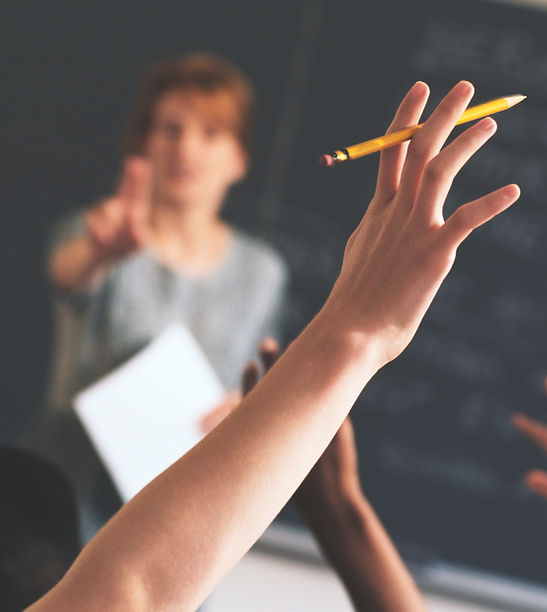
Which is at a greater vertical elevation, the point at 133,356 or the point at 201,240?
the point at 201,240

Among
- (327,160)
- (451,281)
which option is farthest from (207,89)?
(327,160)

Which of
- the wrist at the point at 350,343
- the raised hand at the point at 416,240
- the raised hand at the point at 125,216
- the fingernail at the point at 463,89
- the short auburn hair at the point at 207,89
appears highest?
the fingernail at the point at 463,89

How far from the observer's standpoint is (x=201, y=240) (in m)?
1.83

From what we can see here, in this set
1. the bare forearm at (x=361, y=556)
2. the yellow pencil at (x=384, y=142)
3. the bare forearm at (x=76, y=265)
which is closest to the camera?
the yellow pencil at (x=384, y=142)

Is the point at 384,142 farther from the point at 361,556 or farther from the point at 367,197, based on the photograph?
the point at 367,197

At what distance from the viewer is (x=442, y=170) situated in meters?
0.43

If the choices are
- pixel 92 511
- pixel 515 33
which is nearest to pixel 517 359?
pixel 515 33

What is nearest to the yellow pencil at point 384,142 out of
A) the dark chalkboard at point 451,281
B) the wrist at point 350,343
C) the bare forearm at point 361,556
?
the wrist at point 350,343

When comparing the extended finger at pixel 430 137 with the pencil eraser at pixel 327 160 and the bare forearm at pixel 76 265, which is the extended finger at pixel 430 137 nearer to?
the pencil eraser at pixel 327 160

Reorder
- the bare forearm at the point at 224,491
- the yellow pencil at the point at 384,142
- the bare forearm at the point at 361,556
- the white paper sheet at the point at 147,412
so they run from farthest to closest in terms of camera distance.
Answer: the white paper sheet at the point at 147,412 < the bare forearm at the point at 361,556 < the yellow pencil at the point at 384,142 < the bare forearm at the point at 224,491

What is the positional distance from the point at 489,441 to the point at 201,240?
2.87ft

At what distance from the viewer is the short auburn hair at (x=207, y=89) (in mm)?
1820

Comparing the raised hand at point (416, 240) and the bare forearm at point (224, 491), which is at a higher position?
the raised hand at point (416, 240)

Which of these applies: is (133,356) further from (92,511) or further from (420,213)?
(420,213)
